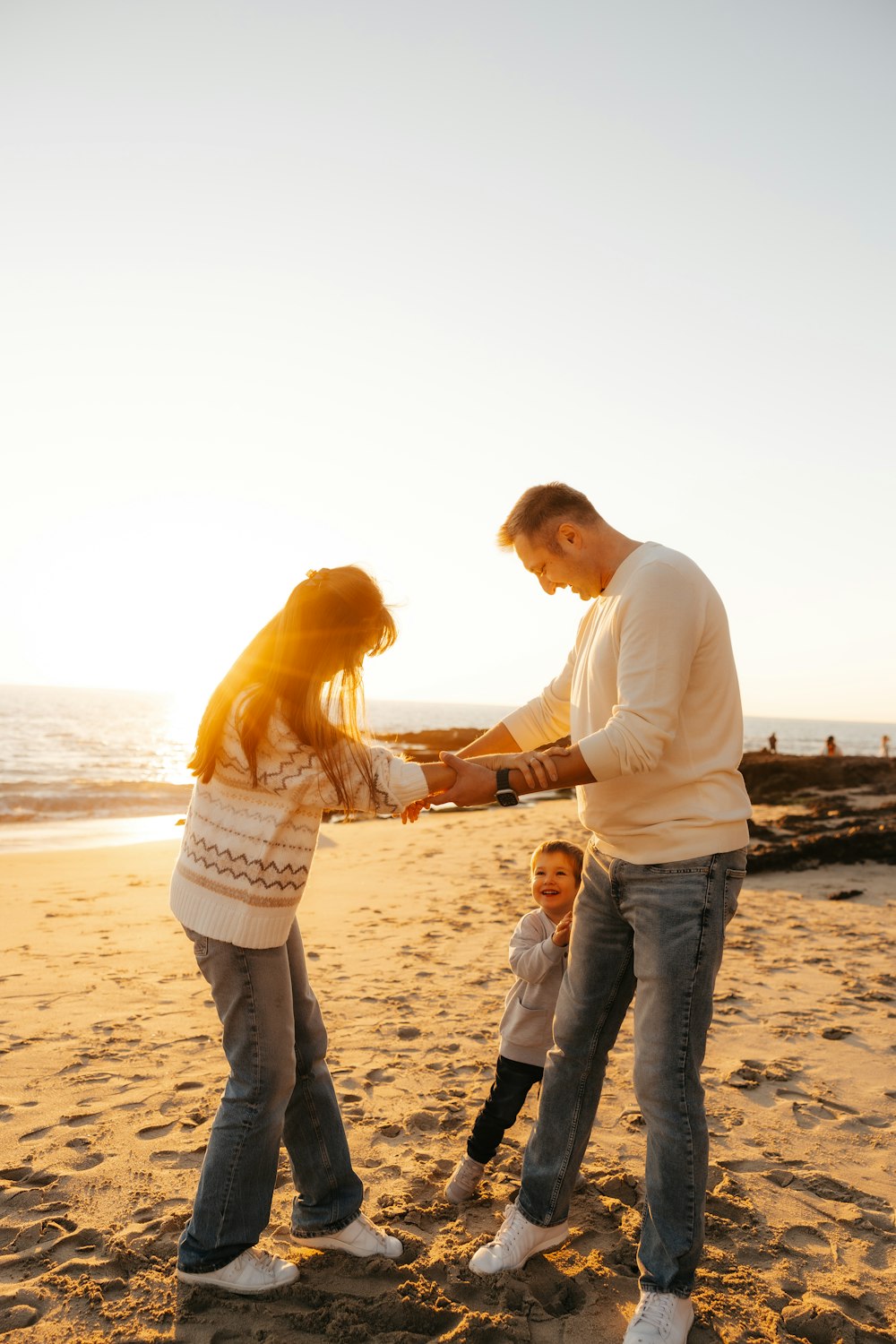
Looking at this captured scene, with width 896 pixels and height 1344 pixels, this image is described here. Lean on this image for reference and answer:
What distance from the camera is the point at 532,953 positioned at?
3473 millimetres

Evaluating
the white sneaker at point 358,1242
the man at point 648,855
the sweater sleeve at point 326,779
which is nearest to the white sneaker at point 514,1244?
the man at point 648,855

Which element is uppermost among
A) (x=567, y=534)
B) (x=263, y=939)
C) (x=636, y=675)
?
(x=567, y=534)

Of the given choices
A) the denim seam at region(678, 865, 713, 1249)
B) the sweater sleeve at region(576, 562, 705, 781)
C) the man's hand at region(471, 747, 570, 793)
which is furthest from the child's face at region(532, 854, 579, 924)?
the sweater sleeve at region(576, 562, 705, 781)

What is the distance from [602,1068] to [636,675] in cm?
144

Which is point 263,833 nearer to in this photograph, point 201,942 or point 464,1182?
point 201,942

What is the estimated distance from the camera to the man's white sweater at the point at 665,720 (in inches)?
100

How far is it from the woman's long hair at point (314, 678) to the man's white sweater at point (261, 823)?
0.11 ft

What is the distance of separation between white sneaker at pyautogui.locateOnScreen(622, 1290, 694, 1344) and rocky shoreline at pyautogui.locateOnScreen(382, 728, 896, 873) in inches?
72.2

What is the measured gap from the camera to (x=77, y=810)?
2041 centimetres

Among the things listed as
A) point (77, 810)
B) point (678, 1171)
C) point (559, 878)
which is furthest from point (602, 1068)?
point (77, 810)

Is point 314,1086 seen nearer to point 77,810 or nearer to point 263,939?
point 263,939

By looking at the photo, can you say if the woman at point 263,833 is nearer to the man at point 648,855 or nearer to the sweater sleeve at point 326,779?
the sweater sleeve at point 326,779

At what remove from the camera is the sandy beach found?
105 inches

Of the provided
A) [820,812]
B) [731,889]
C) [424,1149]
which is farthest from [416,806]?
[820,812]
